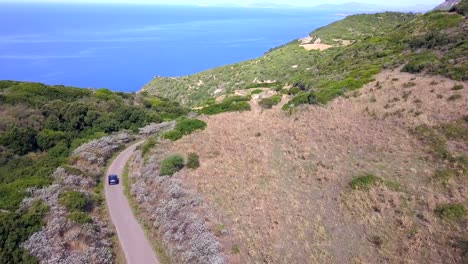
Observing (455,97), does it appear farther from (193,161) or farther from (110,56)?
(110,56)

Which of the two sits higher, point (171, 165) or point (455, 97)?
point (455, 97)

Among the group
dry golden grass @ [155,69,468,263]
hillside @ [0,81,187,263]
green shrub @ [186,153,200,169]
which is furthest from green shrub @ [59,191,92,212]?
green shrub @ [186,153,200,169]

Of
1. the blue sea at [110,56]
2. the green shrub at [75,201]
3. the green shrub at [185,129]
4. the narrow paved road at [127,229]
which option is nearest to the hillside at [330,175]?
the green shrub at [185,129]

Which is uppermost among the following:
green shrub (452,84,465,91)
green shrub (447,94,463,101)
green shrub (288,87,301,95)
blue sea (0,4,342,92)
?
blue sea (0,4,342,92)

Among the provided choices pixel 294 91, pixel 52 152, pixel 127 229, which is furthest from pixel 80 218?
pixel 294 91

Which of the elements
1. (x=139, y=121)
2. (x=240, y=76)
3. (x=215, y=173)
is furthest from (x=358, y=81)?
(x=240, y=76)

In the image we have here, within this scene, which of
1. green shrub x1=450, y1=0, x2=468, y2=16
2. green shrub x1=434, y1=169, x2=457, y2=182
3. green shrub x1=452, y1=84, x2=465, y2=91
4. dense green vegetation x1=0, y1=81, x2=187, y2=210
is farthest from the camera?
green shrub x1=450, y1=0, x2=468, y2=16

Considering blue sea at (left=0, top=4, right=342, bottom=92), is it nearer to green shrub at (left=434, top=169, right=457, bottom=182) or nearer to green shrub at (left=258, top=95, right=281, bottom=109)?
green shrub at (left=258, top=95, right=281, bottom=109)
